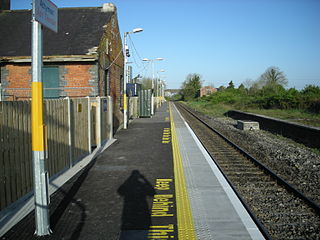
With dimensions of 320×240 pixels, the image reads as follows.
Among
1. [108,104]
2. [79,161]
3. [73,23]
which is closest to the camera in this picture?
[79,161]

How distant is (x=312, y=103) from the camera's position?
27.9 metres

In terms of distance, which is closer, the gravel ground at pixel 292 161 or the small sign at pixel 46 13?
the small sign at pixel 46 13

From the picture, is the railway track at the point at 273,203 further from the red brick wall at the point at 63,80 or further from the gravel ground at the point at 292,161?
the red brick wall at the point at 63,80

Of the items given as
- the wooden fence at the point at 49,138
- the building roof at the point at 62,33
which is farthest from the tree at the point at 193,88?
the wooden fence at the point at 49,138

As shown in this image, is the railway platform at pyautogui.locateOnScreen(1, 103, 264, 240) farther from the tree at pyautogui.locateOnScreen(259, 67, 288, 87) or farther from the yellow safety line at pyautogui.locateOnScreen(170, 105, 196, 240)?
the tree at pyautogui.locateOnScreen(259, 67, 288, 87)

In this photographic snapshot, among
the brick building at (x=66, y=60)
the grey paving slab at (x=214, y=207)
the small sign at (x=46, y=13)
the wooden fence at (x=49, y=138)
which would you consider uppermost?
the brick building at (x=66, y=60)

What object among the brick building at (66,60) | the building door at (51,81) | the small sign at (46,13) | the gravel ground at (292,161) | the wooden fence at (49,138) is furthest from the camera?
the building door at (51,81)

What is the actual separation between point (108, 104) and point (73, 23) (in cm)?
953

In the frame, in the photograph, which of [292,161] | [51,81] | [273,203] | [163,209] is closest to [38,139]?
[163,209]

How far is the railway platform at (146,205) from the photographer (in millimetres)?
4074

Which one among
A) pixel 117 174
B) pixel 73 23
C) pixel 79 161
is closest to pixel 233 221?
pixel 117 174

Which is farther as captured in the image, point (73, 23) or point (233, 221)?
point (73, 23)

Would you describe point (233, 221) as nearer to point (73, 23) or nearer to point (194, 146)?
point (194, 146)

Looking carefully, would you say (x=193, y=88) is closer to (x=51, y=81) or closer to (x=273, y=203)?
(x=51, y=81)
